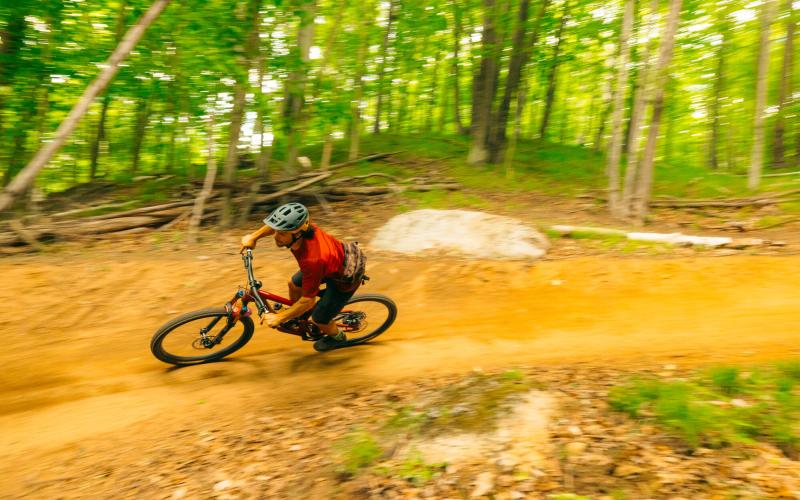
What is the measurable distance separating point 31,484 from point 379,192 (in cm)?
1212

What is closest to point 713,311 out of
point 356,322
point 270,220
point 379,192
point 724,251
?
point 724,251

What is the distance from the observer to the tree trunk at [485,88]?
17.5 metres

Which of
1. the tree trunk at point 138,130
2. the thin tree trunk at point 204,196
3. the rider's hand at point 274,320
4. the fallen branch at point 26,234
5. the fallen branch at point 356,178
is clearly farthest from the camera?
the tree trunk at point 138,130

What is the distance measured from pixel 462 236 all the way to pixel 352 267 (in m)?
6.03

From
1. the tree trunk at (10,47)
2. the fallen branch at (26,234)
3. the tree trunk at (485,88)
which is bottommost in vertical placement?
the fallen branch at (26,234)

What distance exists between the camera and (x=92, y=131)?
17.3m

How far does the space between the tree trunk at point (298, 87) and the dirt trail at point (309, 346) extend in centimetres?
392

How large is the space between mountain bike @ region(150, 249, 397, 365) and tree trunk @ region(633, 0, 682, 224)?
9.97m

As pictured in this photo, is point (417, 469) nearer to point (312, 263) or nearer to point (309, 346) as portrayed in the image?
point (312, 263)

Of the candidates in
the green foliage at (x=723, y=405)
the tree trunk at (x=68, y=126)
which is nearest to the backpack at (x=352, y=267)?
the green foliage at (x=723, y=405)

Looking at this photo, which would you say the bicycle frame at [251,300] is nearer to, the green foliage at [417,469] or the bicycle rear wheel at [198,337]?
the bicycle rear wheel at [198,337]

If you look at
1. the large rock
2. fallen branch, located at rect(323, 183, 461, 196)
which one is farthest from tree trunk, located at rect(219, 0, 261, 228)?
the large rock

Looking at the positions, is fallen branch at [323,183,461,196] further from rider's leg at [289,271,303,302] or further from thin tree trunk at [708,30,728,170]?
thin tree trunk at [708,30,728,170]

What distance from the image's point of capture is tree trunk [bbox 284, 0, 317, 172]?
1173 centimetres
